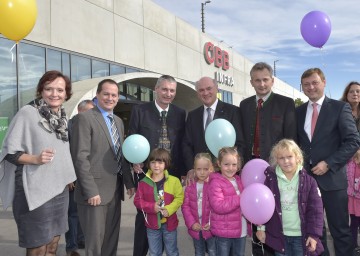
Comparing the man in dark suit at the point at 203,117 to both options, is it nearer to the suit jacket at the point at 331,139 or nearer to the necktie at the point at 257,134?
the necktie at the point at 257,134

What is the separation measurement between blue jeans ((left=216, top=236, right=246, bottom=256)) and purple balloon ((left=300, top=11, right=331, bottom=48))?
3622mm

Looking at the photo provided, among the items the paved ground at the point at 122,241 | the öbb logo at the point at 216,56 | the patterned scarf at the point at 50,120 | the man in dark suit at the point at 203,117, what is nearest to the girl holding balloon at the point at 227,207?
the man in dark suit at the point at 203,117

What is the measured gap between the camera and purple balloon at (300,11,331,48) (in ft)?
17.6

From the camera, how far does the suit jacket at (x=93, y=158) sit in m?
3.44

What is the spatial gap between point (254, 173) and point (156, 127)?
4.32 ft

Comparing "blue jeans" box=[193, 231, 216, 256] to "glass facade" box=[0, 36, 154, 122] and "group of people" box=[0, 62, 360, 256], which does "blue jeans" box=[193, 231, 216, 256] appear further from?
"glass facade" box=[0, 36, 154, 122]

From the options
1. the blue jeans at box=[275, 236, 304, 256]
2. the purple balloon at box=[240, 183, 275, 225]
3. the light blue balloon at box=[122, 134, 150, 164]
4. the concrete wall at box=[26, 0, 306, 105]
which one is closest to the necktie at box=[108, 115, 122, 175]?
the light blue balloon at box=[122, 134, 150, 164]

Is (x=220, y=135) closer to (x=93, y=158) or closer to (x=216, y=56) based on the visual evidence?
(x=93, y=158)

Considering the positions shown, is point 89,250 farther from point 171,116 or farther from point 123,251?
point 171,116

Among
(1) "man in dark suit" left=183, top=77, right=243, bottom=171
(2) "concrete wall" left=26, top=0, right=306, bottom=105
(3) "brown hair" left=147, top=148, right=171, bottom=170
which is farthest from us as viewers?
(2) "concrete wall" left=26, top=0, right=306, bottom=105

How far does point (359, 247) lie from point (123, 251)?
323 centimetres

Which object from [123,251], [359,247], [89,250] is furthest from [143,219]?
[359,247]

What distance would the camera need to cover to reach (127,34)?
17062 millimetres

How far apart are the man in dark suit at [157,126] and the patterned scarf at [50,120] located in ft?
3.39
